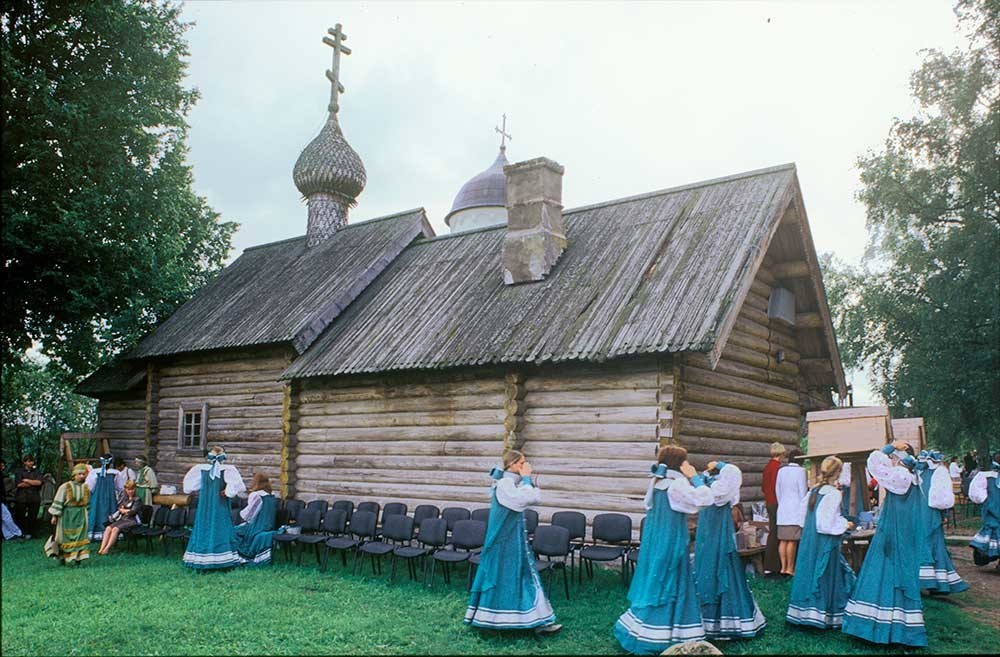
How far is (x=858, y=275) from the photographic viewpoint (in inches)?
1084

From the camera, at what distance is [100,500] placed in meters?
14.4

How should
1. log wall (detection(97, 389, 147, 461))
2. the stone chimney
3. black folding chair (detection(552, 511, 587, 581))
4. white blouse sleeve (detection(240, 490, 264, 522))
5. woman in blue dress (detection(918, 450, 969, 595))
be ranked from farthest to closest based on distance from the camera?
log wall (detection(97, 389, 147, 461)), the stone chimney, white blouse sleeve (detection(240, 490, 264, 522)), black folding chair (detection(552, 511, 587, 581)), woman in blue dress (detection(918, 450, 969, 595))

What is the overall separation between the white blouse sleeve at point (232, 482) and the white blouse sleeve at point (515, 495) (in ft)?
18.3

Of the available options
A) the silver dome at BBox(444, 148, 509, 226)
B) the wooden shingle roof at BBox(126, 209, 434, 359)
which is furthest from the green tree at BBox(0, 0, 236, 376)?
the silver dome at BBox(444, 148, 509, 226)

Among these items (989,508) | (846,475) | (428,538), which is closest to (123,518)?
(428,538)

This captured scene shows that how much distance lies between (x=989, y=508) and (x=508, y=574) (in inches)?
334

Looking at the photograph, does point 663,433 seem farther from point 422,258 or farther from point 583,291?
point 422,258

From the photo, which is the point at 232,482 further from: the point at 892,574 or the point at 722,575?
the point at 892,574

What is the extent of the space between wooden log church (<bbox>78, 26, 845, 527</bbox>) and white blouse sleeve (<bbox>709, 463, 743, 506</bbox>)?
8.29 feet

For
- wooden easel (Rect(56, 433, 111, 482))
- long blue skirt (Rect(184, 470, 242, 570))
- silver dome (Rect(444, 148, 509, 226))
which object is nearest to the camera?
long blue skirt (Rect(184, 470, 242, 570))

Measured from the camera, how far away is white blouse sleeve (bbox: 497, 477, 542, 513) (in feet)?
25.9

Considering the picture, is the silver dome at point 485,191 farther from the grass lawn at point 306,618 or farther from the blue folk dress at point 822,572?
the blue folk dress at point 822,572

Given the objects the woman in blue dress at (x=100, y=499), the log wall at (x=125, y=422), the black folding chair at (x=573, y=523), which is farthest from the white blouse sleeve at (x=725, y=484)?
the log wall at (x=125, y=422)

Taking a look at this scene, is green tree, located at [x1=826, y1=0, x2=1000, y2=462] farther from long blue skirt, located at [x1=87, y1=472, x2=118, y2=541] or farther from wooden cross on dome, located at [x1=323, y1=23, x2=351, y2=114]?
long blue skirt, located at [x1=87, y1=472, x2=118, y2=541]
